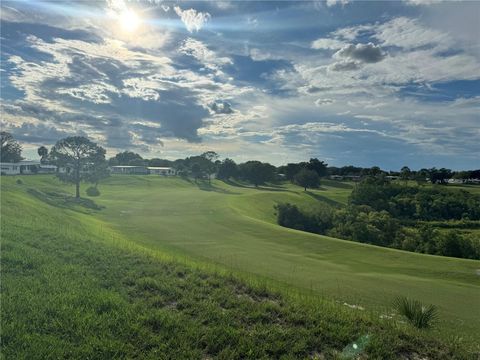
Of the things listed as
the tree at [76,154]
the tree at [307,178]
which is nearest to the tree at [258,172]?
the tree at [307,178]

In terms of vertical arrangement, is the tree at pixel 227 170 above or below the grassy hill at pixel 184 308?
above

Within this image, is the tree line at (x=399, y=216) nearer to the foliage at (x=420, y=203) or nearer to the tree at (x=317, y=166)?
the foliage at (x=420, y=203)

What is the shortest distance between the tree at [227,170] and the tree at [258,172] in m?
5.61

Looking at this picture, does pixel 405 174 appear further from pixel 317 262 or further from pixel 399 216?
pixel 317 262

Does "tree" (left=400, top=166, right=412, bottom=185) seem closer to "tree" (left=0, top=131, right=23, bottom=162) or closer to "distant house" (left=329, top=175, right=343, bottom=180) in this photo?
"distant house" (left=329, top=175, right=343, bottom=180)

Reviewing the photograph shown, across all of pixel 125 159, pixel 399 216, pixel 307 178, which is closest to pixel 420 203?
pixel 399 216

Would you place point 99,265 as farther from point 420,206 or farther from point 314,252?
point 420,206

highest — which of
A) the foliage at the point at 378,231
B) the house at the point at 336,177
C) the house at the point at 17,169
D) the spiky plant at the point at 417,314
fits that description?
the house at the point at 336,177

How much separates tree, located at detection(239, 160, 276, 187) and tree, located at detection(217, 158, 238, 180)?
5.61 metres

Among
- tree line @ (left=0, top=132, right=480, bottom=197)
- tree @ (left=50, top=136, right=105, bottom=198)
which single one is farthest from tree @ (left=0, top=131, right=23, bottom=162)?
tree @ (left=50, top=136, right=105, bottom=198)

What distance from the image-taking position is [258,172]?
405 feet

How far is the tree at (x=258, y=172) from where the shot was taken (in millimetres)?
123438

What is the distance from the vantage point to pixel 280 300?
30.3 ft

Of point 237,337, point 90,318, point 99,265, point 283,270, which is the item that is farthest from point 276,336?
point 283,270
